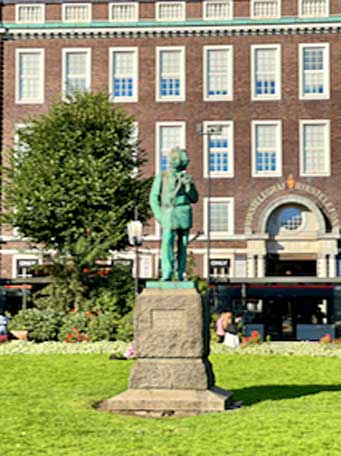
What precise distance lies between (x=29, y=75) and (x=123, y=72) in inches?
237

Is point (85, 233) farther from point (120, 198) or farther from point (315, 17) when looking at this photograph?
point (315, 17)

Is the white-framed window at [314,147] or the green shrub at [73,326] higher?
the white-framed window at [314,147]

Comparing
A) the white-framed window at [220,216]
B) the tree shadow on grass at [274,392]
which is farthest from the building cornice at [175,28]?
the tree shadow on grass at [274,392]

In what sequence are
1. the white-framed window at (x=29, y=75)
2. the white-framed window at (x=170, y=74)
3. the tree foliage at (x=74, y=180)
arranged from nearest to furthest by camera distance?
the tree foliage at (x=74, y=180) → the white-framed window at (x=170, y=74) → the white-framed window at (x=29, y=75)

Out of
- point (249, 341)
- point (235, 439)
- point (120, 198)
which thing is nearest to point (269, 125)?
point (120, 198)

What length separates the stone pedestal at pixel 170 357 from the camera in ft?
46.3

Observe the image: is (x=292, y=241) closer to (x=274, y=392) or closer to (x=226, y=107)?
(x=226, y=107)

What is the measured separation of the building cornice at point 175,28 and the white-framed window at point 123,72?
1048 millimetres

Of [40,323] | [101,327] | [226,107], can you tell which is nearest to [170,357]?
[101,327]

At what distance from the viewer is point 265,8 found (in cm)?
5119

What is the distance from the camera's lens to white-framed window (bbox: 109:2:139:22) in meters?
51.9

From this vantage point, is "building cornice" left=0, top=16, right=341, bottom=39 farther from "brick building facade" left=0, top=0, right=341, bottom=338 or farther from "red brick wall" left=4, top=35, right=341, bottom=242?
"red brick wall" left=4, top=35, right=341, bottom=242

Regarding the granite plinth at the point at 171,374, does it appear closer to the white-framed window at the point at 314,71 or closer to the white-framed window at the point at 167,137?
the white-framed window at the point at 167,137

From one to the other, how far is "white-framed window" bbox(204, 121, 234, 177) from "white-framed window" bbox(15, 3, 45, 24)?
12.8m
